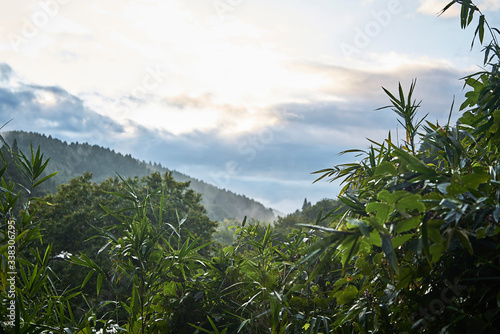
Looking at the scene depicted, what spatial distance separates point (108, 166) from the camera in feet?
377

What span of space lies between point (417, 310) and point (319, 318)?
0.34 meters

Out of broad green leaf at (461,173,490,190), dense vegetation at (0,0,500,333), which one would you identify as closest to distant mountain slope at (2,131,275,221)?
dense vegetation at (0,0,500,333)

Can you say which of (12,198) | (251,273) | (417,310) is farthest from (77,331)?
(417,310)

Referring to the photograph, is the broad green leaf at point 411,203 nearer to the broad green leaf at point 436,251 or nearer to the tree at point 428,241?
the tree at point 428,241

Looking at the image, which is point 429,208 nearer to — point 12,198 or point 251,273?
point 251,273

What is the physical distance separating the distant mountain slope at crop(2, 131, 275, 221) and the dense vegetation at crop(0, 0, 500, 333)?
98178mm

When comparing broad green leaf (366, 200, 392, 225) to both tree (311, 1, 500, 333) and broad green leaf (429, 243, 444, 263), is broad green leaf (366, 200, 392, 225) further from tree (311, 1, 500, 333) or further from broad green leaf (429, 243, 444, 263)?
broad green leaf (429, 243, 444, 263)

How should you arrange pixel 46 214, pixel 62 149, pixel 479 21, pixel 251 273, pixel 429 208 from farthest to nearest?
pixel 62 149, pixel 46 214, pixel 479 21, pixel 251 273, pixel 429 208

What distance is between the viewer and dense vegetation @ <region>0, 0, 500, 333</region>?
3.28 feet

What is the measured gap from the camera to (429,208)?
104 cm

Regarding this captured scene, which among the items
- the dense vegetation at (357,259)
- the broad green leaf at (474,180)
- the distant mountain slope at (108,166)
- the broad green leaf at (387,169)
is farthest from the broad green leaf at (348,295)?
the distant mountain slope at (108,166)

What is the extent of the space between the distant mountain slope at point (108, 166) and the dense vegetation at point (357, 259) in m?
98.2

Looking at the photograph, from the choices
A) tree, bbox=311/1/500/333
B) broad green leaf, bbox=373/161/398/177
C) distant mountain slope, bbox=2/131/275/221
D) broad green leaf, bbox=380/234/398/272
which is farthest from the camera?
distant mountain slope, bbox=2/131/275/221

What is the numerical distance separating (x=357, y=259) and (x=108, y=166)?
121 meters
